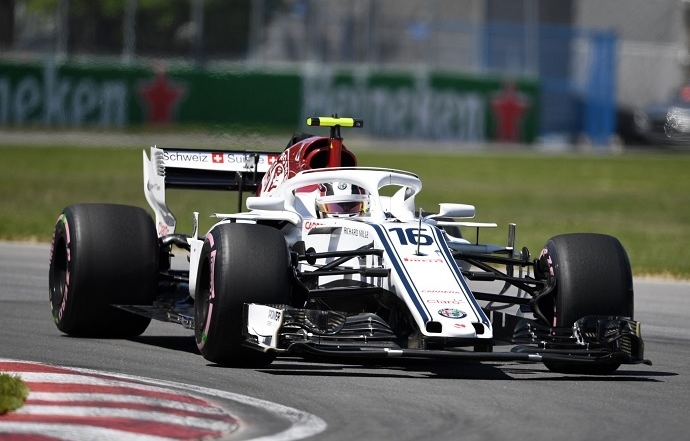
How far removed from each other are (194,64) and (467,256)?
97.8 feet

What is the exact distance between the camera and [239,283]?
8.69 m

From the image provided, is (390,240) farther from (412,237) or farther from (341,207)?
(341,207)

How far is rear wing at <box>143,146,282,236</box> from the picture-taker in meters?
11.7

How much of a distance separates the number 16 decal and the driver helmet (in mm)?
936

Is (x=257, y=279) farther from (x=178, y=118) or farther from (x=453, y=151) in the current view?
(x=453, y=151)

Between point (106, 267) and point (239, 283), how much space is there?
178 centimetres

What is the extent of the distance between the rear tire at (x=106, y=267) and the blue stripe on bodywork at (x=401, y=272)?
188cm

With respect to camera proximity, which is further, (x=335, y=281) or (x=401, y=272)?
(x=335, y=281)

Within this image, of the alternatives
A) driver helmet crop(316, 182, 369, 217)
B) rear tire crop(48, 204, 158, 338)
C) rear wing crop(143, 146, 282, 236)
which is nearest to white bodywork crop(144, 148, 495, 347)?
driver helmet crop(316, 182, 369, 217)

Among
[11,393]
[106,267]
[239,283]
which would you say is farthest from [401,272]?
[11,393]

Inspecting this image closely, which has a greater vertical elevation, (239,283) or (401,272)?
(401,272)

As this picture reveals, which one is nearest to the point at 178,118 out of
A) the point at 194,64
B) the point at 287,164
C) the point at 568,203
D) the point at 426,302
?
the point at 194,64

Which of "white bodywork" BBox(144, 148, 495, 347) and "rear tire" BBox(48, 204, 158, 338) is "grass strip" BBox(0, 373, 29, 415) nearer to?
"white bodywork" BBox(144, 148, 495, 347)

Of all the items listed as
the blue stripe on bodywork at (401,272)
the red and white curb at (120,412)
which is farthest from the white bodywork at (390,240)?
the red and white curb at (120,412)
